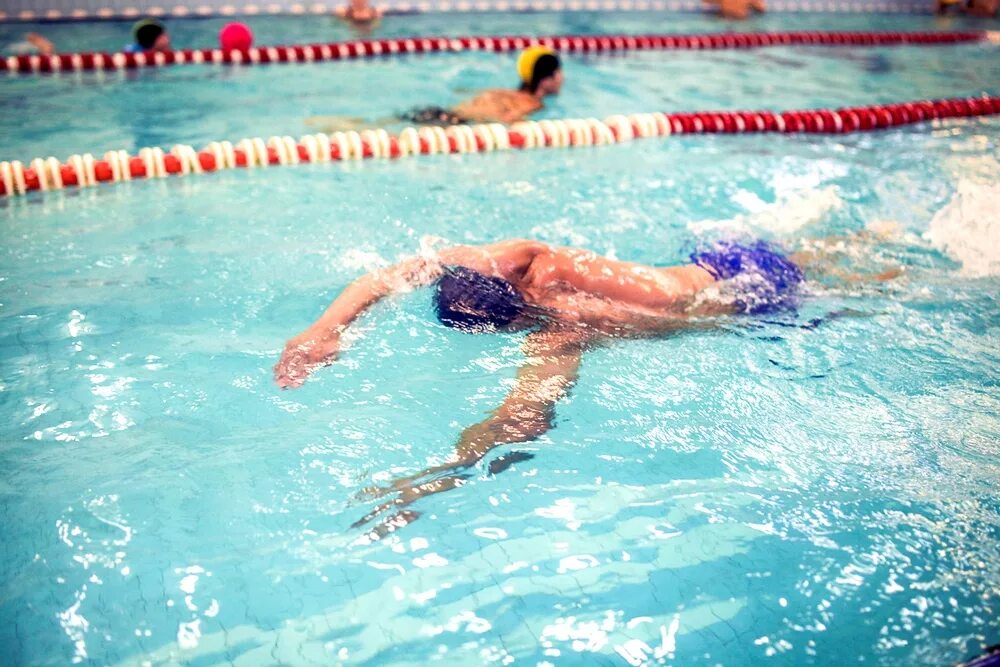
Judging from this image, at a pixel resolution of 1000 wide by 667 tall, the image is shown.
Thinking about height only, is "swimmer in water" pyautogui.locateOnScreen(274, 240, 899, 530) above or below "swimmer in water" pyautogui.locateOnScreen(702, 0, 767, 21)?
below

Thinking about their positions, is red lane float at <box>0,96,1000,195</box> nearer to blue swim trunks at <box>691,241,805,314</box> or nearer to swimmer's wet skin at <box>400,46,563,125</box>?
swimmer's wet skin at <box>400,46,563,125</box>

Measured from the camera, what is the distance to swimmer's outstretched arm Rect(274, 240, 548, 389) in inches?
104

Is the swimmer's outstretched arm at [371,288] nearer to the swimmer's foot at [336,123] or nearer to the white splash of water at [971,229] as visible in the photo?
the white splash of water at [971,229]

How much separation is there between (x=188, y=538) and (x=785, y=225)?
3642 mm

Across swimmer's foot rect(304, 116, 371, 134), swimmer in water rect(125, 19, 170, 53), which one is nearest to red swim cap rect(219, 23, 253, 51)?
swimmer in water rect(125, 19, 170, 53)

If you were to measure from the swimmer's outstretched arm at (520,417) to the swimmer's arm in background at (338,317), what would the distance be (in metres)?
0.48

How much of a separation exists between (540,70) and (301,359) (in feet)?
14.7

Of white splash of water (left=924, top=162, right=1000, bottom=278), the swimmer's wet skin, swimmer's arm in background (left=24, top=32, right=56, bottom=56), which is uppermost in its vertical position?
swimmer's arm in background (left=24, top=32, right=56, bottom=56)

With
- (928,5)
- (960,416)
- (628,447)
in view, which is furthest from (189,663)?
(928,5)

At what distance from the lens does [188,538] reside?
2354 millimetres

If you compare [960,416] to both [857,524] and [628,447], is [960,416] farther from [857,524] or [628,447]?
[628,447]

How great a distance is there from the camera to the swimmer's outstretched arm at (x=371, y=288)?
8.68 ft

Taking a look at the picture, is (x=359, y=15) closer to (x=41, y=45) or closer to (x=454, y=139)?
(x=41, y=45)

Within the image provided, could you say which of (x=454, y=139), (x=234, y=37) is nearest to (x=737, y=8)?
(x=234, y=37)
